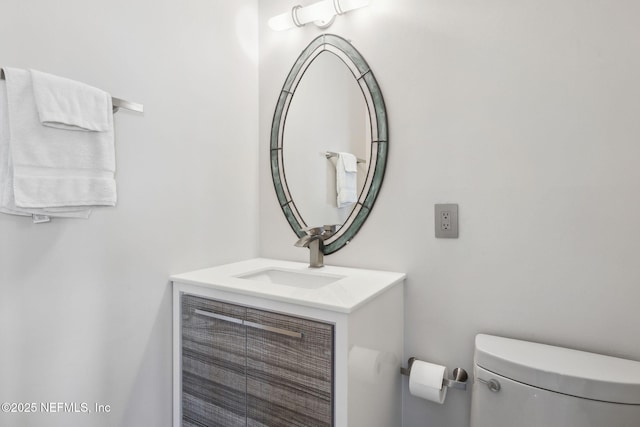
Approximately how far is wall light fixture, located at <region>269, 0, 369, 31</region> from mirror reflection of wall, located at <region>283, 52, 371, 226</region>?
0.52ft

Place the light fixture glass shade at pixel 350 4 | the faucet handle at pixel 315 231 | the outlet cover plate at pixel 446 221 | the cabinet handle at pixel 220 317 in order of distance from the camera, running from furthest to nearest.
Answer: the faucet handle at pixel 315 231 → the light fixture glass shade at pixel 350 4 → the outlet cover plate at pixel 446 221 → the cabinet handle at pixel 220 317

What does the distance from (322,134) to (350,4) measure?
0.56m

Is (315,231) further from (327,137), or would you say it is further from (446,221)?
(446,221)

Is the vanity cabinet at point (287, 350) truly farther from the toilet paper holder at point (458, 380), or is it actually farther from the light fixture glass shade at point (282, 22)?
the light fixture glass shade at point (282, 22)

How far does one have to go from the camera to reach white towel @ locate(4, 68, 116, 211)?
0.89 meters

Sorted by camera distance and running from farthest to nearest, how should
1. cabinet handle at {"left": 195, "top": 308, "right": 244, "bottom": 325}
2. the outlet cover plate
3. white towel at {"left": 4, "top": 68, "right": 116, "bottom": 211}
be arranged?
the outlet cover plate, cabinet handle at {"left": 195, "top": 308, "right": 244, "bottom": 325}, white towel at {"left": 4, "top": 68, "right": 116, "bottom": 211}

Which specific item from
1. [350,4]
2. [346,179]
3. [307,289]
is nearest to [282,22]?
[350,4]

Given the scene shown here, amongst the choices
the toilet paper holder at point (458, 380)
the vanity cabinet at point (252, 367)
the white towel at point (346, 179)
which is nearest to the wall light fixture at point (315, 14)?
the white towel at point (346, 179)

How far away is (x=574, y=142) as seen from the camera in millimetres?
1141

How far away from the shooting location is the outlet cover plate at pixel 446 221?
1338mm

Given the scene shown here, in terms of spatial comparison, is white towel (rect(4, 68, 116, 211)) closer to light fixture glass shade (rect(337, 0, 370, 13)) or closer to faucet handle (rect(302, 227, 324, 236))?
faucet handle (rect(302, 227, 324, 236))

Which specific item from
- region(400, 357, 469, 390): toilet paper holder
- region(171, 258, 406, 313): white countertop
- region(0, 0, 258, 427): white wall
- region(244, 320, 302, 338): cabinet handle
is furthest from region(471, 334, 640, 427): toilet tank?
region(0, 0, 258, 427): white wall

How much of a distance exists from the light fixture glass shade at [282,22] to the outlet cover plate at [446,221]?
3.65 feet

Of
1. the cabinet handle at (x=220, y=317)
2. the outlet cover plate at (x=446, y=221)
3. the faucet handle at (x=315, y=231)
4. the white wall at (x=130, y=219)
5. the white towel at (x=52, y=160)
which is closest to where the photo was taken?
the white towel at (x=52, y=160)
